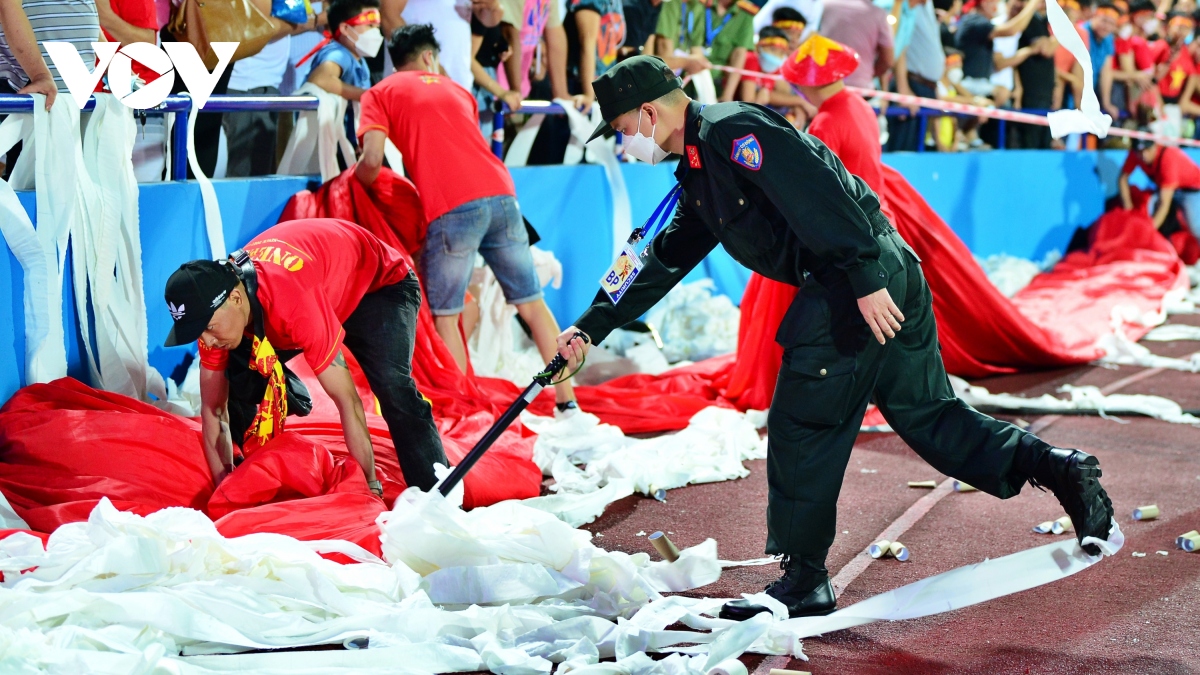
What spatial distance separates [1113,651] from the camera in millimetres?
3209

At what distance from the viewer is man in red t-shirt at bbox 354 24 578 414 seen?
5.34 m

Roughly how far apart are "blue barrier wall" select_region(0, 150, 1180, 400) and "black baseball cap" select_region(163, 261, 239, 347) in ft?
3.38

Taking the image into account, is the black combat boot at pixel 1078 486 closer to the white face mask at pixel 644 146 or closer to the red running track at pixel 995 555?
the red running track at pixel 995 555

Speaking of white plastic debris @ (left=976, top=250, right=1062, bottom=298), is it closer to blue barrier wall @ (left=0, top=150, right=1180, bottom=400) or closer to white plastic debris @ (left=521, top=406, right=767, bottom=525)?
blue barrier wall @ (left=0, top=150, right=1180, bottom=400)

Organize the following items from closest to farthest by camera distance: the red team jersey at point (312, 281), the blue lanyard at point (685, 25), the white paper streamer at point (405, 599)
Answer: the white paper streamer at point (405, 599)
the red team jersey at point (312, 281)
the blue lanyard at point (685, 25)

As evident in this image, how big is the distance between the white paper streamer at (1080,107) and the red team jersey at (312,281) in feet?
6.88

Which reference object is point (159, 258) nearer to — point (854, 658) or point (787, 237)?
point (787, 237)

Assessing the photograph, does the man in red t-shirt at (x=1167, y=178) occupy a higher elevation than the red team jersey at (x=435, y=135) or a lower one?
lower

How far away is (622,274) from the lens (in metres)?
3.59

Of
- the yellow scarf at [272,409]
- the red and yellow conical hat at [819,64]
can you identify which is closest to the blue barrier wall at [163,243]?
the yellow scarf at [272,409]

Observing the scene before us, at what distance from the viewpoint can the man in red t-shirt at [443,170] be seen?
210 inches

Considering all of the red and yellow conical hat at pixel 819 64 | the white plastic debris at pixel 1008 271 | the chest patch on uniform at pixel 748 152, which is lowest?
the white plastic debris at pixel 1008 271

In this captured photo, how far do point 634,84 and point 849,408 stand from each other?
100cm

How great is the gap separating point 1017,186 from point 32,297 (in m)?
8.44
